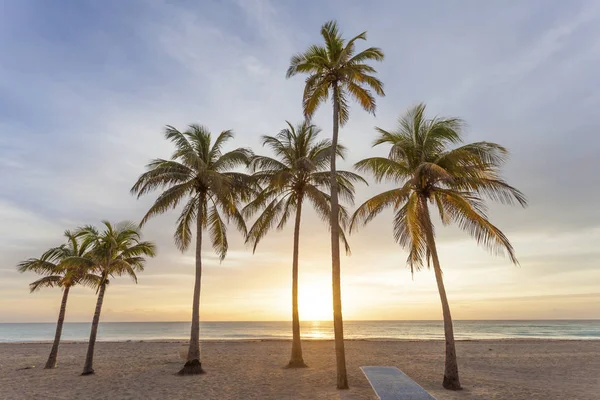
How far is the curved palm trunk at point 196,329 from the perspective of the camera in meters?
A: 15.5

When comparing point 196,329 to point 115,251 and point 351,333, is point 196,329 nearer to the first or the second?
point 115,251

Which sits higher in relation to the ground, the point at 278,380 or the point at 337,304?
the point at 337,304

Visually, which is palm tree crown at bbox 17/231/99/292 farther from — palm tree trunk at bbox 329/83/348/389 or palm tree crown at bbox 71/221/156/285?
palm tree trunk at bbox 329/83/348/389

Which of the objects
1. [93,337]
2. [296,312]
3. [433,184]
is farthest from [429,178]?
[93,337]

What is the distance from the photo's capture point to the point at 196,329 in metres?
15.8

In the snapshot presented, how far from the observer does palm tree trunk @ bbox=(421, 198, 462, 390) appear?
1188cm

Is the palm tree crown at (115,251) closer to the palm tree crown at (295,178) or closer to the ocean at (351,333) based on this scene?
the palm tree crown at (295,178)

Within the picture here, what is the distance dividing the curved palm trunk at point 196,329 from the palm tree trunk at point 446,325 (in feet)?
32.0

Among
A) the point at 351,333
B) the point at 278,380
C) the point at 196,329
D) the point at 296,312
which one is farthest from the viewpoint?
the point at 351,333

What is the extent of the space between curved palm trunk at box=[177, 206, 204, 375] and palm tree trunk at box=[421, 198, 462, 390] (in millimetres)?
9758

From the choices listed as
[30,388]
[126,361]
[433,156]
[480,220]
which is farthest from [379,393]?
[126,361]

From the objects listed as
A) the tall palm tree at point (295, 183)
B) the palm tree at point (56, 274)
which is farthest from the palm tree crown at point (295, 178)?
the palm tree at point (56, 274)

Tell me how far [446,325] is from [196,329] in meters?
10.5

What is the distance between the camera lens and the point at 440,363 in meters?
19.4
